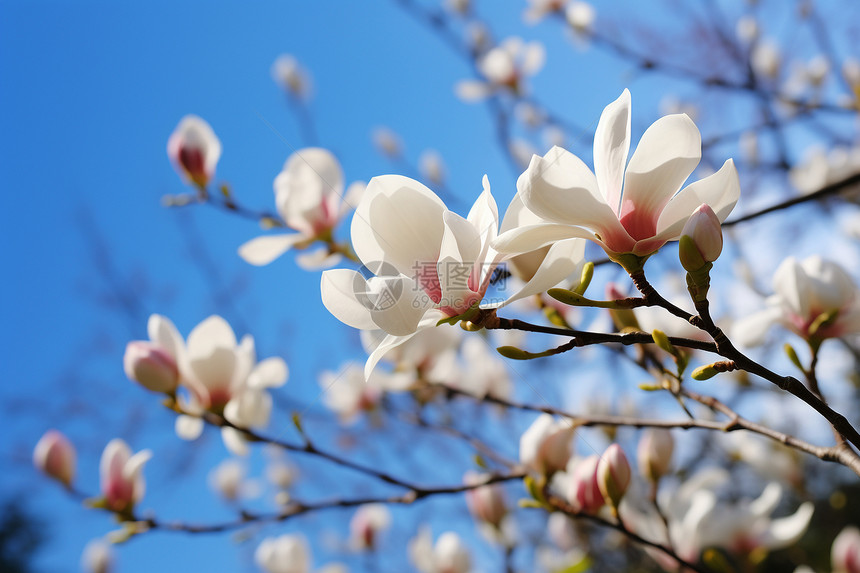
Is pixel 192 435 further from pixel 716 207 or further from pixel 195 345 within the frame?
pixel 716 207

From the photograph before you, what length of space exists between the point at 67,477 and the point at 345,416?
728mm

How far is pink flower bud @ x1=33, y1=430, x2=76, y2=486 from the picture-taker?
1.19 metres

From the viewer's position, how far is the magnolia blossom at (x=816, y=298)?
0.64 meters

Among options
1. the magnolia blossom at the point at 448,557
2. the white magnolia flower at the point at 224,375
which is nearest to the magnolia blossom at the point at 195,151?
the white magnolia flower at the point at 224,375

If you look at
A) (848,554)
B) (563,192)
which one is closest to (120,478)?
(563,192)

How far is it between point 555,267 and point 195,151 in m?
0.91

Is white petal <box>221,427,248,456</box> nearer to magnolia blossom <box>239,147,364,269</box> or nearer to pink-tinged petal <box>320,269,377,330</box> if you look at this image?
magnolia blossom <box>239,147,364,269</box>

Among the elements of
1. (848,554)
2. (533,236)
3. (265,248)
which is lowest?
(848,554)

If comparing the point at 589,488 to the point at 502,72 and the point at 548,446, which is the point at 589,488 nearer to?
the point at 548,446

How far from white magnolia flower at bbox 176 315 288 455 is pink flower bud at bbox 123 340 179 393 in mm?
28

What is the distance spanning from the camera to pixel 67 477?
47.6 inches

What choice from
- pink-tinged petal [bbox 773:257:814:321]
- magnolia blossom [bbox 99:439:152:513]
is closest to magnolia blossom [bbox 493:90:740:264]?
pink-tinged petal [bbox 773:257:814:321]

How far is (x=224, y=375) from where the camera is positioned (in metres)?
0.90

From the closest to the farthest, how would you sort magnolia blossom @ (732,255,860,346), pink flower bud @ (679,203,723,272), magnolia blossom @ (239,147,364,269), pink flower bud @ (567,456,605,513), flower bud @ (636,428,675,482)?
pink flower bud @ (679,203,723,272)
magnolia blossom @ (732,255,860,346)
pink flower bud @ (567,456,605,513)
flower bud @ (636,428,675,482)
magnolia blossom @ (239,147,364,269)
